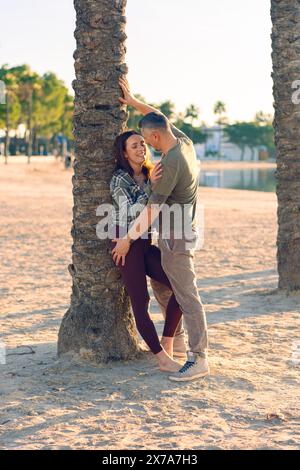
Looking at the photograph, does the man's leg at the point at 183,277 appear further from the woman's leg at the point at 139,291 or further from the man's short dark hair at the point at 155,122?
the man's short dark hair at the point at 155,122

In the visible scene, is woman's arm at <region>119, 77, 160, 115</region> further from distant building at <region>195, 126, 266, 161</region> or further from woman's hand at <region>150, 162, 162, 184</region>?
distant building at <region>195, 126, 266, 161</region>

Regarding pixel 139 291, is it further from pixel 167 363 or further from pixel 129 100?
pixel 129 100

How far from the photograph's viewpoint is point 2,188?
31.3 m

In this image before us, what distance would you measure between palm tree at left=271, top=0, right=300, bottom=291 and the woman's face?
3630mm


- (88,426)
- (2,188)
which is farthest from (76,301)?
(2,188)

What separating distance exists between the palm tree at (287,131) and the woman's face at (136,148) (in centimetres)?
363

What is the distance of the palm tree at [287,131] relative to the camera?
873cm

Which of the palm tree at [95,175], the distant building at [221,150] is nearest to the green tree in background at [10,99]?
the palm tree at [95,175]

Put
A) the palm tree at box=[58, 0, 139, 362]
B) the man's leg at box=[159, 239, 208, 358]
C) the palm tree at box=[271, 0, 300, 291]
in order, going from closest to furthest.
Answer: the man's leg at box=[159, 239, 208, 358]
the palm tree at box=[58, 0, 139, 362]
the palm tree at box=[271, 0, 300, 291]

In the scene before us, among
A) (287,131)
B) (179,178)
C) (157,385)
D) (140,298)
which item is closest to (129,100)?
(179,178)

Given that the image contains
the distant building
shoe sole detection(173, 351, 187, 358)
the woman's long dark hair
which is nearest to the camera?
the woman's long dark hair

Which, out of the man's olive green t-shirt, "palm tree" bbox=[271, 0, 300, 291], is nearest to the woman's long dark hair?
the man's olive green t-shirt

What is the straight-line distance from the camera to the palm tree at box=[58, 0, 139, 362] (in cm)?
578

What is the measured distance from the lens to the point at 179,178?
5.26 m
